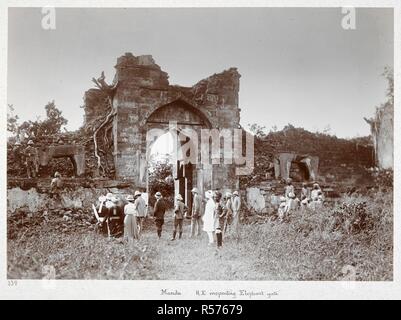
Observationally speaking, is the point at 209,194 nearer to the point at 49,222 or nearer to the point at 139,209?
the point at 139,209

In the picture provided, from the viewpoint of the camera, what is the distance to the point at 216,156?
5348mm

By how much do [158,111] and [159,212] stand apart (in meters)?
1.36

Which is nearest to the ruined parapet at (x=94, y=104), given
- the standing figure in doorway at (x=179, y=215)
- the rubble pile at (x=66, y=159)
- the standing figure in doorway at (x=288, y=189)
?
the rubble pile at (x=66, y=159)

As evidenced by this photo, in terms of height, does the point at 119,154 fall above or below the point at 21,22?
below

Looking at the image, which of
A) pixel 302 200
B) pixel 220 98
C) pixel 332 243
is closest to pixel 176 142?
pixel 220 98

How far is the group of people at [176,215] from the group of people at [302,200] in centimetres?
57

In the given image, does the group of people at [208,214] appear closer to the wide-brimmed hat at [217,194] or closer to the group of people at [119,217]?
the wide-brimmed hat at [217,194]

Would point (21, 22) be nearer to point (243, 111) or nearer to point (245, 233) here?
point (243, 111)

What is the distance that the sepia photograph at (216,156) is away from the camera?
478 centimetres

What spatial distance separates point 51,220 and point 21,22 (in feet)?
7.55

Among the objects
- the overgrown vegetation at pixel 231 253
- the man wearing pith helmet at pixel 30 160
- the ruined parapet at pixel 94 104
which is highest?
the ruined parapet at pixel 94 104

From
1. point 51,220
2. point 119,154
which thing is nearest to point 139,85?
point 119,154

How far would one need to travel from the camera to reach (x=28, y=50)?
4805 mm
